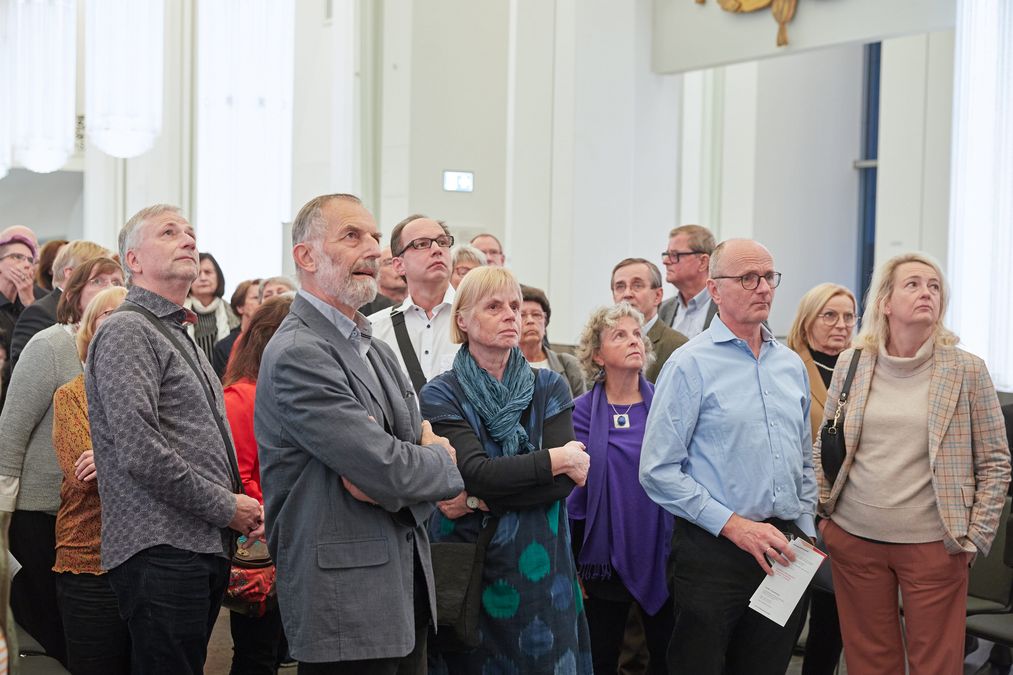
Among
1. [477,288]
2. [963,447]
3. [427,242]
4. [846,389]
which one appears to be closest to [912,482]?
[963,447]

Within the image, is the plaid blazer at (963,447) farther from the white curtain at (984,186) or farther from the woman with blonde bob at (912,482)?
the white curtain at (984,186)

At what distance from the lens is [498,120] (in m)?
8.73

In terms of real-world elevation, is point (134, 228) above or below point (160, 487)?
above

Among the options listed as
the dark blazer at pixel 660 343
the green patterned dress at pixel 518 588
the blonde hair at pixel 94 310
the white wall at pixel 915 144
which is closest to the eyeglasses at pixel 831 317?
the dark blazer at pixel 660 343

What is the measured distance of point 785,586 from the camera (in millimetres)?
2982

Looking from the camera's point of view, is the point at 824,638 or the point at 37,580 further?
the point at 824,638

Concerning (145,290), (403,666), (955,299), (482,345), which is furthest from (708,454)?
(955,299)

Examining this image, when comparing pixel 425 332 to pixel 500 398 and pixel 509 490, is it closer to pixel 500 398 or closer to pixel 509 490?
pixel 500 398

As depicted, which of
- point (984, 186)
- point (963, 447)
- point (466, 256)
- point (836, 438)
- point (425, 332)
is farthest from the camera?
point (984, 186)

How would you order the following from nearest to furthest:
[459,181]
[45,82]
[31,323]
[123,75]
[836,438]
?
[836,438] → [31,323] → [459,181] → [123,75] → [45,82]

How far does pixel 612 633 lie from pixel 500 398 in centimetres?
113

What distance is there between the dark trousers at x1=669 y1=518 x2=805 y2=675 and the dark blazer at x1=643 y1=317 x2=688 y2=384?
135 centimetres

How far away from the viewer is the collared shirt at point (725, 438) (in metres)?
3.03

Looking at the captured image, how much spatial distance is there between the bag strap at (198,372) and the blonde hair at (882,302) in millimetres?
1999
